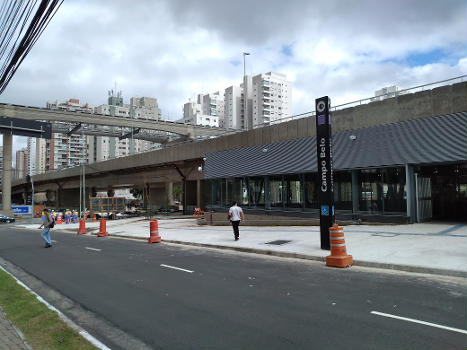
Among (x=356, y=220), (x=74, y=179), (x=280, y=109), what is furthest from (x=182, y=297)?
(x=280, y=109)

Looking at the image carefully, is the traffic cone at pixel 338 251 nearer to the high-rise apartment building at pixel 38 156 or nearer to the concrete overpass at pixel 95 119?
the concrete overpass at pixel 95 119

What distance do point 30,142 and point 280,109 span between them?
106 meters

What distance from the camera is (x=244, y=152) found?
25.3 metres

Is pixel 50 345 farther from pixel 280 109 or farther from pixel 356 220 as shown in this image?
pixel 280 109

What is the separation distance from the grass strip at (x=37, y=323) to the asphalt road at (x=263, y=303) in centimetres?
45

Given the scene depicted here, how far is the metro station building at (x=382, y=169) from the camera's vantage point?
1500 cm

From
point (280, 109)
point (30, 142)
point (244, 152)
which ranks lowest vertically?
point (244, 152)

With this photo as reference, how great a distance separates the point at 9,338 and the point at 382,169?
16045 millimetres

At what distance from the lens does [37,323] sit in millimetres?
5652

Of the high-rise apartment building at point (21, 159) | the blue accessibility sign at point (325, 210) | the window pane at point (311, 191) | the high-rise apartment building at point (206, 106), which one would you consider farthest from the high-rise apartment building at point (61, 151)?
the blue accessibility sign at point (325, 210)

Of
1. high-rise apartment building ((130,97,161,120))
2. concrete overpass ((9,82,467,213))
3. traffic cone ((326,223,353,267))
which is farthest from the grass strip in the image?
high-rise apartment building ((130,97,161,120))

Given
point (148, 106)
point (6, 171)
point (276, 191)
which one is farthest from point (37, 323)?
point (148, 106)

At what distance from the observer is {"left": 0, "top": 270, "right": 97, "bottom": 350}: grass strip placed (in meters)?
4.78

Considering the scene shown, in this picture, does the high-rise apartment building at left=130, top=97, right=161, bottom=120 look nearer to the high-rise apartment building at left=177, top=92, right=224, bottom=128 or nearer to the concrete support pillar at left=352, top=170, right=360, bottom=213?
the high-rise apartment building at left=177, top=92, right=224, bottom=128
